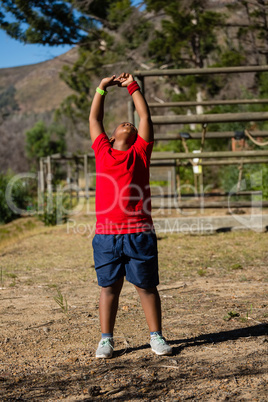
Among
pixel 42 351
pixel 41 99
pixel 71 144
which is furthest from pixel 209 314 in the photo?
pixel 41 99

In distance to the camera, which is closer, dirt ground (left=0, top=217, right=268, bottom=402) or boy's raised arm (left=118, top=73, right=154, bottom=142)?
dirt ground (left=0, top=217, right=268, bottom=402)

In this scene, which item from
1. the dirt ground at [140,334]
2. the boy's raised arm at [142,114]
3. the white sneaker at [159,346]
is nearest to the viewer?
the dirt ground at [140,334]

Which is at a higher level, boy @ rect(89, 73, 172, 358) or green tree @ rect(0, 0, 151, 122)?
green tree @ rect(0, 0, 151, 122)

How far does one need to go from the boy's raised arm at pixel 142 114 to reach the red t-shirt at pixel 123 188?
40 millimetres

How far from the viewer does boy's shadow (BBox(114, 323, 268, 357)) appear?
3046 mm

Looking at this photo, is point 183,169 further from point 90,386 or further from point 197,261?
point 90,386

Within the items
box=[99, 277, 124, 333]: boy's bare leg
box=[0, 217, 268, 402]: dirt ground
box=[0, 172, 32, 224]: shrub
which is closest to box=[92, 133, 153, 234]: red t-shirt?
box=[99, 277, 124, 333]: boy's bare leg

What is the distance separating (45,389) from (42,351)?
60cm

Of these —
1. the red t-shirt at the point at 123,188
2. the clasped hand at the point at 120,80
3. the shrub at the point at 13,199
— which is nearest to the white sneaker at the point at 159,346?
the red t-shirt at the point at 123,188

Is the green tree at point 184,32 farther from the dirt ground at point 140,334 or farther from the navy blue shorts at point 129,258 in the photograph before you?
the navy blue shorts at point 129,258

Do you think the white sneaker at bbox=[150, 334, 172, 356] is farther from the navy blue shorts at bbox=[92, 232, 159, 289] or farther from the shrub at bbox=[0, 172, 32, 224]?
the shrub at bbox=[0, 172, 32, 224]

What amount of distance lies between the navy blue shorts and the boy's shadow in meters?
0.41

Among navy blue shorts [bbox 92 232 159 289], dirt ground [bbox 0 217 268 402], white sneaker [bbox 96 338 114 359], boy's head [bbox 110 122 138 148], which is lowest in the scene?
dirt ground [bbox 0 217 268 402]

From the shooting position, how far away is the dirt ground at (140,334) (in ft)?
8.04
